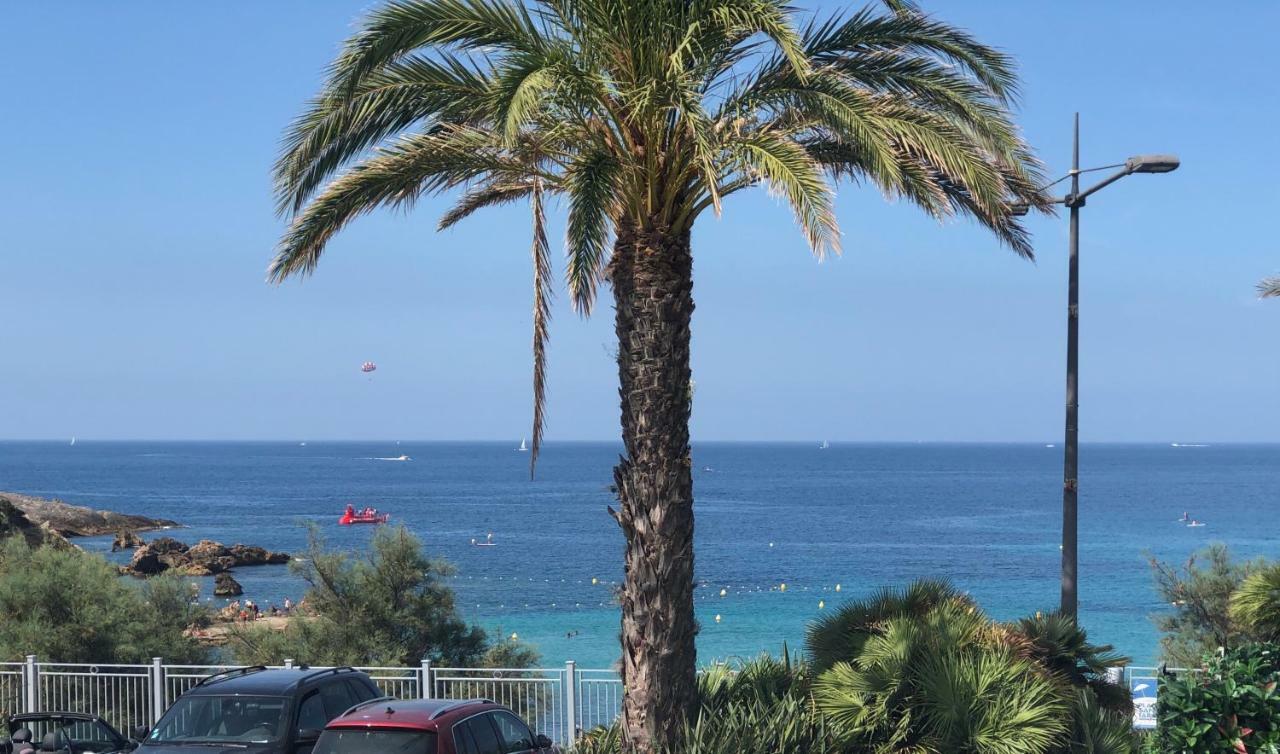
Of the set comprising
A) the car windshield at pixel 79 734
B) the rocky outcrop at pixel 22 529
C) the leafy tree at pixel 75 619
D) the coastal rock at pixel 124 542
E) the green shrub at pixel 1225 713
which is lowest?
the coastal rock at pixel 124 542

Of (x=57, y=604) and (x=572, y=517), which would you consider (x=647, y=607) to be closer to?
(x=57, y=604)

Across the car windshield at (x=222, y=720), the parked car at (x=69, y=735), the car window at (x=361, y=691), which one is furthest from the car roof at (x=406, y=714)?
the parked car at (x=69, y=735)

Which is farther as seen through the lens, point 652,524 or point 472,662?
point 472,662

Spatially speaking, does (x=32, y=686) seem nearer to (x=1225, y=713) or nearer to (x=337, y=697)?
(x=337, y=697)

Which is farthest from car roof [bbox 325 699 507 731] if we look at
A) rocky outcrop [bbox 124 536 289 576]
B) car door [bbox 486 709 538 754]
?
rocky outcrop [bbox 124 536 289 576]

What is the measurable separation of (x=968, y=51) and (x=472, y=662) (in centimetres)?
1774

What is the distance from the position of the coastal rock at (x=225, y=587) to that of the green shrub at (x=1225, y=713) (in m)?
62.2

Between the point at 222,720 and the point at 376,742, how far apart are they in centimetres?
A: 256

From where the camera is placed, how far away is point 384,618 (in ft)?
85.4

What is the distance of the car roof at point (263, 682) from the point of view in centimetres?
1186

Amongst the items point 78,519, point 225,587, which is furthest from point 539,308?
point 78,519

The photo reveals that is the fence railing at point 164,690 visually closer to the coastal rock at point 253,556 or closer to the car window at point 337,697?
the car window at point 337,697

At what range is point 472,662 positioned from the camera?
25.9 m

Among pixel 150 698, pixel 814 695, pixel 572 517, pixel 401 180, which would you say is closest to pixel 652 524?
pixel 814 695
